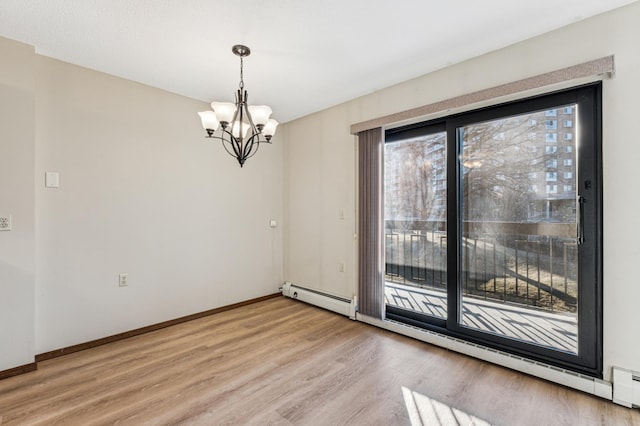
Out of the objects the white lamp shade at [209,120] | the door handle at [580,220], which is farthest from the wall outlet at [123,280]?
the door handle at [580,220]

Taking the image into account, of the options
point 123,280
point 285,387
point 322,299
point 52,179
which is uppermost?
point 52,179

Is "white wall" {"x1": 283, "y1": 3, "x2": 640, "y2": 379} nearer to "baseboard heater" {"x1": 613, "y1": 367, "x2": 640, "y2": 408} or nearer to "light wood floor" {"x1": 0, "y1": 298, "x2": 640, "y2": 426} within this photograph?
"baseboard heater" {"x1": 613, "y1": 367, "x2": 640, "y2": 408}

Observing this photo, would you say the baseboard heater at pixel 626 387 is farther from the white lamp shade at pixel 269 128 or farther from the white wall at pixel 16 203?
the white wall at pixel 16 203

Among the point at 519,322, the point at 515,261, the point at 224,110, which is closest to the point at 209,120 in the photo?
the point at 224,110

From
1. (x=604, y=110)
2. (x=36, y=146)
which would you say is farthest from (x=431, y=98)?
(x=36, y=146)

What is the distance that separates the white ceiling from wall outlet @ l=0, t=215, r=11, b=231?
4.64 ft

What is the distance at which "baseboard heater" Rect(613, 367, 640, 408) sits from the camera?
1.77 m

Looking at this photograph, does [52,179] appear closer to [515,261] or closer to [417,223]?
[417,223]

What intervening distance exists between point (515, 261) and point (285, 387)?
2141 millimetres

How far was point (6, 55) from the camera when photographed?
2.21 m

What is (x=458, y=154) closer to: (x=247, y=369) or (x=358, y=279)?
(x=358, y=279)

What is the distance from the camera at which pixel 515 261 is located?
95.2 inches

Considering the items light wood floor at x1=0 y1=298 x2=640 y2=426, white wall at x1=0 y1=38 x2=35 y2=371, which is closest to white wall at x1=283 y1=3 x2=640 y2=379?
light wood floor at x1=0 y1=298 x2=640 y2=426

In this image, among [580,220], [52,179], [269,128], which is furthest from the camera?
[52,179]
